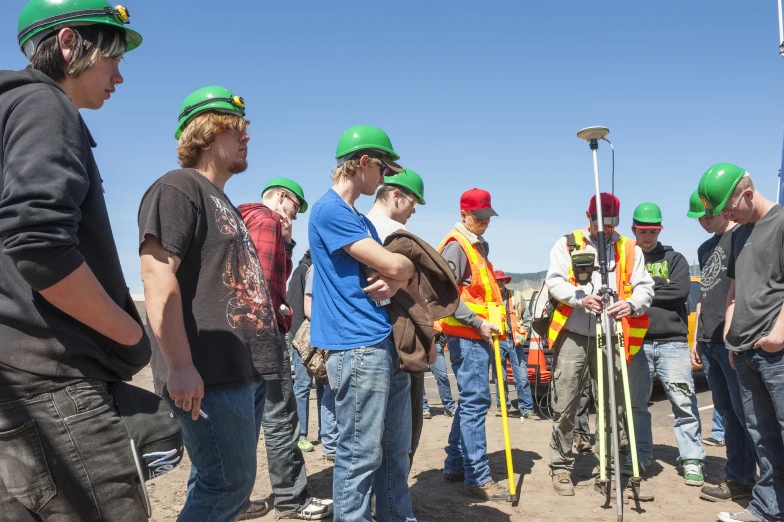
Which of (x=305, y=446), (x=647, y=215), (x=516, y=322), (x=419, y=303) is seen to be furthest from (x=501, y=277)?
(x=419, y=303)

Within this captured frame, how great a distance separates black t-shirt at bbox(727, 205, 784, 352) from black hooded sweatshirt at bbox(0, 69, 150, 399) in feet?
11.9

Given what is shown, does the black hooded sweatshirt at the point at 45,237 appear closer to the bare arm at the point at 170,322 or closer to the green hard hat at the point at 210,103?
the bare arm at the point at 170,322

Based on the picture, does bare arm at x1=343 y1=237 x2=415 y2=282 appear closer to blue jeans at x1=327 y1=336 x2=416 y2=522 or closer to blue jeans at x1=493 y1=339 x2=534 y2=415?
blue jeans at x1=327 y1=336 x2=416 y2=522

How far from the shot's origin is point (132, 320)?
1.80 metres

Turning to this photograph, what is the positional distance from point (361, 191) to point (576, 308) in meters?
2.57

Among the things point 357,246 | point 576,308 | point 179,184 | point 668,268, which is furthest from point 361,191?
point 668,268

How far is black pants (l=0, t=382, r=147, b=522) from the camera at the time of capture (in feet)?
5.41

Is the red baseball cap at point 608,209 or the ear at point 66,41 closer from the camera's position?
the ear at point 66,41

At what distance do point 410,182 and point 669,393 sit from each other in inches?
122

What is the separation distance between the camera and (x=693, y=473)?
17.3ft

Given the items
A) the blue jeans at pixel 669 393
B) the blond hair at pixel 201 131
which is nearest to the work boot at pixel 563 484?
the blue jeans at pixel 669 393

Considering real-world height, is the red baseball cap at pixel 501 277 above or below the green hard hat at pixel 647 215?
above

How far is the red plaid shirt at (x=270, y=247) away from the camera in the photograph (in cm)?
406

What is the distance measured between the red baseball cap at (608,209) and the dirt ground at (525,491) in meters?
2.15
